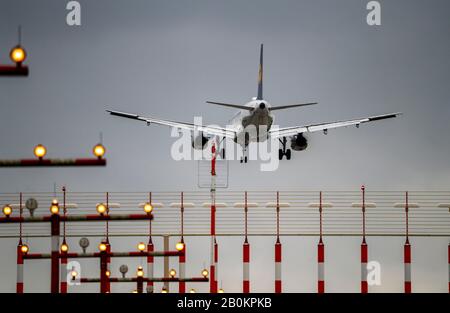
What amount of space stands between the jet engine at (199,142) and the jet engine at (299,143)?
7.81m

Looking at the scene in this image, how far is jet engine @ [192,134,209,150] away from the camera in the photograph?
105 m

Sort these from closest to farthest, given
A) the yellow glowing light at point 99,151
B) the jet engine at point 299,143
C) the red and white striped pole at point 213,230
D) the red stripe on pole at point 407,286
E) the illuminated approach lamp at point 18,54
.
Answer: the illuminated approach lamp at point 18,54 < the yellow glowing light at point 99,151 < the red and white striped pole at point 213,230 < the red stripe on pole at point 407,286 < the jet engine at point 299,143

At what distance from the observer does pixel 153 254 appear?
183 feet

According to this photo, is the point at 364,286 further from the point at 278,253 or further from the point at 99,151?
the point at 99,151

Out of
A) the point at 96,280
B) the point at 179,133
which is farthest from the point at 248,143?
the point at 96,280

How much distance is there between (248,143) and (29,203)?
5568 centimetres

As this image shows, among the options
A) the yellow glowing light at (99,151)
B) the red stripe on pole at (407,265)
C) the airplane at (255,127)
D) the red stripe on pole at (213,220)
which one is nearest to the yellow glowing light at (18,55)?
the yellow glowing light at (99,151)

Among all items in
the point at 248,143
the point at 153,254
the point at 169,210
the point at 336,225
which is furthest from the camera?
the point at 248,143

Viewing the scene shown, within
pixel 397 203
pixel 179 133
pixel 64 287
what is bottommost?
pixel 64 287

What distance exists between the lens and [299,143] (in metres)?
101

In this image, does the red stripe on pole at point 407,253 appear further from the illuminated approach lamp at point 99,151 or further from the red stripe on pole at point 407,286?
the illuminated approach lamp at point 99,151

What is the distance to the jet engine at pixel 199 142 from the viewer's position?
344 ft

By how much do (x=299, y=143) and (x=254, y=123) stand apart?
5357mm
